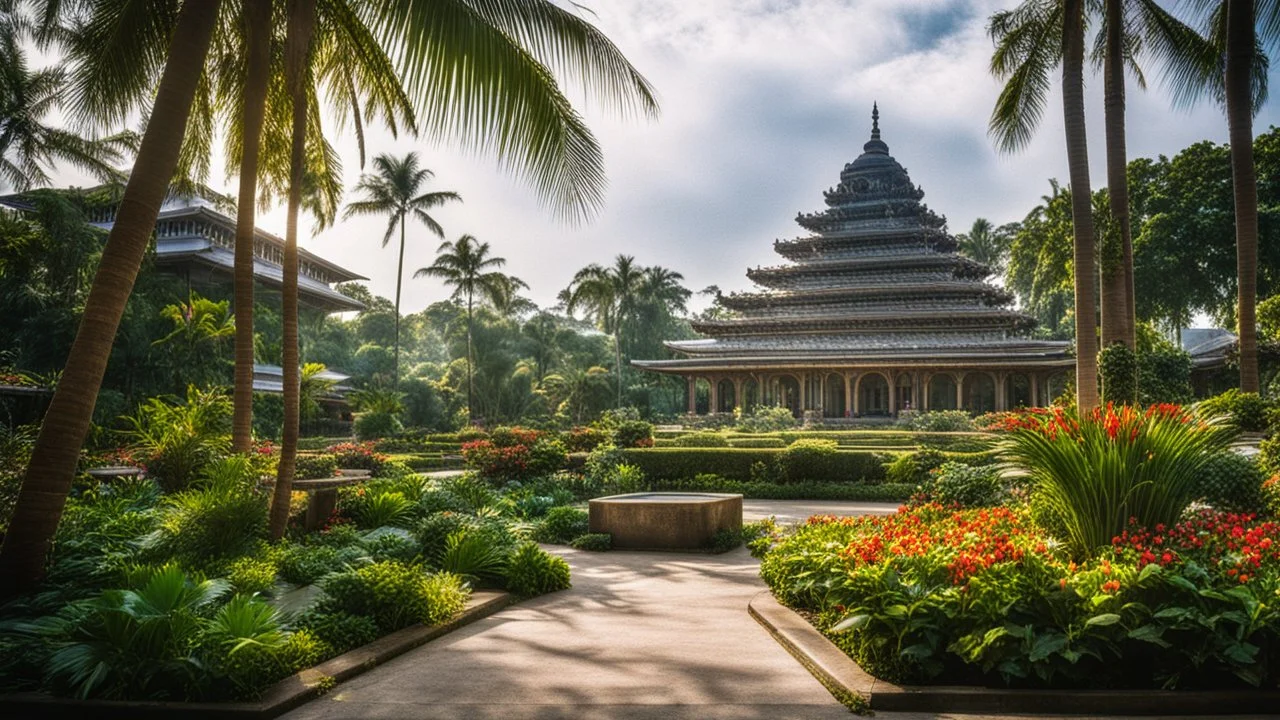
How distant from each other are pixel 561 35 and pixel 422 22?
114 cm

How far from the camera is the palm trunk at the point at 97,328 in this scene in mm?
5566

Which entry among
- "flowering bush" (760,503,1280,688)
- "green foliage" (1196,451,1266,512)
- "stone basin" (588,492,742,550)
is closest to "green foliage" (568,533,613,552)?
"stone basin" (588,492,742,550)

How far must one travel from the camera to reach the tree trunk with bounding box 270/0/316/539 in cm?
799

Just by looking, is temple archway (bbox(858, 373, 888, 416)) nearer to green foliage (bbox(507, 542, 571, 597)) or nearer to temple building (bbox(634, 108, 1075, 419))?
temple building (bbox(634, 108, 1075, 419))

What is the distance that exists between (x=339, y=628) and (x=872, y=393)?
44.1m

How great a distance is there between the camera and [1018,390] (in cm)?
4519

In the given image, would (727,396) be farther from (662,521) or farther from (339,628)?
(339,628)

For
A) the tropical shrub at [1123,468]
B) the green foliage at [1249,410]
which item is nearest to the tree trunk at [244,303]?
the tropical shrub at [1123,468]

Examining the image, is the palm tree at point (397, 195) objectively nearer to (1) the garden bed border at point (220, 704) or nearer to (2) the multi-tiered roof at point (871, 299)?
(2) the multi-tiered roof at point (871, 299)

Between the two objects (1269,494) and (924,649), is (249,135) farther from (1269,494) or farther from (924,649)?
(1269,494)

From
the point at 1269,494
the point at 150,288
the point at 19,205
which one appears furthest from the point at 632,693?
the point at 19,205

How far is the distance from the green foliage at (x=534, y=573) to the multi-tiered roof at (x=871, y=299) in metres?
34.3

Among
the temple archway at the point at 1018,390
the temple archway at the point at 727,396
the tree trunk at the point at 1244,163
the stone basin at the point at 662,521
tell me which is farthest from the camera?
the temple archway at the point at 727,396

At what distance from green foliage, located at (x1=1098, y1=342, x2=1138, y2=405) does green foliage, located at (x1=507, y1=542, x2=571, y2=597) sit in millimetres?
12064
